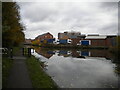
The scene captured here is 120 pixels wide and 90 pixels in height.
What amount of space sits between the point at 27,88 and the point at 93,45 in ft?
245

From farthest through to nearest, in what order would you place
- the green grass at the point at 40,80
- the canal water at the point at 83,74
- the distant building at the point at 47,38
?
the distant building at the point at 47,38
the canal water at the point at 83,74
the green grass at the point at 40,80

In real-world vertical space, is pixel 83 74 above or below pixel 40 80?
below

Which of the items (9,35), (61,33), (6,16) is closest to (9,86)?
(6,16)

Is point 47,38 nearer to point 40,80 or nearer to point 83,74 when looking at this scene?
point 83,74

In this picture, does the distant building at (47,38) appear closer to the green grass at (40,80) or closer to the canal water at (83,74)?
the canal water at (83,74)

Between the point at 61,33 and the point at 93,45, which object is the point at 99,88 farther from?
the point at 61,33

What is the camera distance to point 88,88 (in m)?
9.62

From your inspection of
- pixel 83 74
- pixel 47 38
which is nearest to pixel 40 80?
pixel 83 74

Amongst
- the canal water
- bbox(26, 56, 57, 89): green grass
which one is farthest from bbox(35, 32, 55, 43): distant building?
bbox(26, 56, 57, 89): green grass

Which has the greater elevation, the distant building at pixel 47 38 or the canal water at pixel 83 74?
the distant building at pixel 47 38

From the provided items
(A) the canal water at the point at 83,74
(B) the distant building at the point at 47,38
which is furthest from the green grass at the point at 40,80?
(B) the distant building at the point at 47,38

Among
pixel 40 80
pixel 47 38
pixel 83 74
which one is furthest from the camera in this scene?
pixel 47 38

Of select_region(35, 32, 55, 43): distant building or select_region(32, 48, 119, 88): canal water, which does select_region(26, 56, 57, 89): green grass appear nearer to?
select_region(32, 48, 119, 88): canal water

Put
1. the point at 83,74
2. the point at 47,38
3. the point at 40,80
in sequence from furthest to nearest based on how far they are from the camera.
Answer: the point at 47,38
the point at 83,74
the point at 40,80
